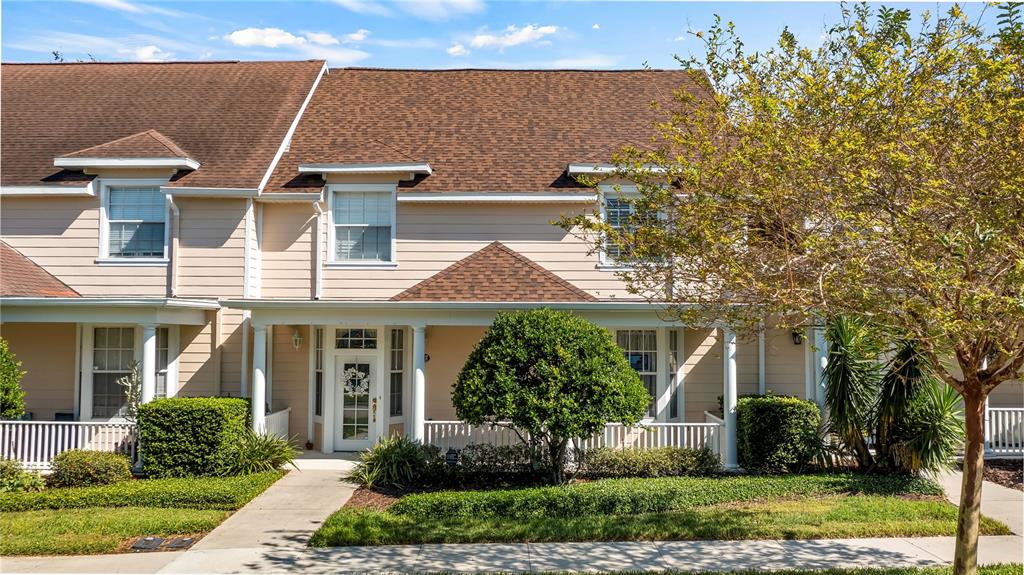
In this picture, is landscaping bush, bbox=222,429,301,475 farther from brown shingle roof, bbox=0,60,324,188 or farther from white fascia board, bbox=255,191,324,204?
brown shingle roof, bbox=0,60,324,188

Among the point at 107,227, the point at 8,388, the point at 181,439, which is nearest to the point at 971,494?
the point at 181,439

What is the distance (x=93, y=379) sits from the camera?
15812 mm

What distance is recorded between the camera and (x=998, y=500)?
39.0ft

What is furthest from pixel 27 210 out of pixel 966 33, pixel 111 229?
pixel 966 33

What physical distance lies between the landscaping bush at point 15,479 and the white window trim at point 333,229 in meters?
6.34

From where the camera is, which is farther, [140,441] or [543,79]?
[543,79]

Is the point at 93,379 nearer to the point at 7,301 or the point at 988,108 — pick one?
the point at 7,301

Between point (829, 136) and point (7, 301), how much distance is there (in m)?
13.3

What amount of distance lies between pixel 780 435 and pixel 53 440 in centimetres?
1238

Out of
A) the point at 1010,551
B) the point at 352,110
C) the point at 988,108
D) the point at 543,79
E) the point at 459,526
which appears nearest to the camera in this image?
the point at 988,108

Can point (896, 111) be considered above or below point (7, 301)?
above

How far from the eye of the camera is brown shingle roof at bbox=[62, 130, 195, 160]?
52.4 ft

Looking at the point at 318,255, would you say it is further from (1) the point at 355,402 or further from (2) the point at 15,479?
(2) the point at 15,479

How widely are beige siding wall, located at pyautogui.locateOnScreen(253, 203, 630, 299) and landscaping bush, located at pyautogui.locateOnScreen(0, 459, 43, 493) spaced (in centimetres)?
532
